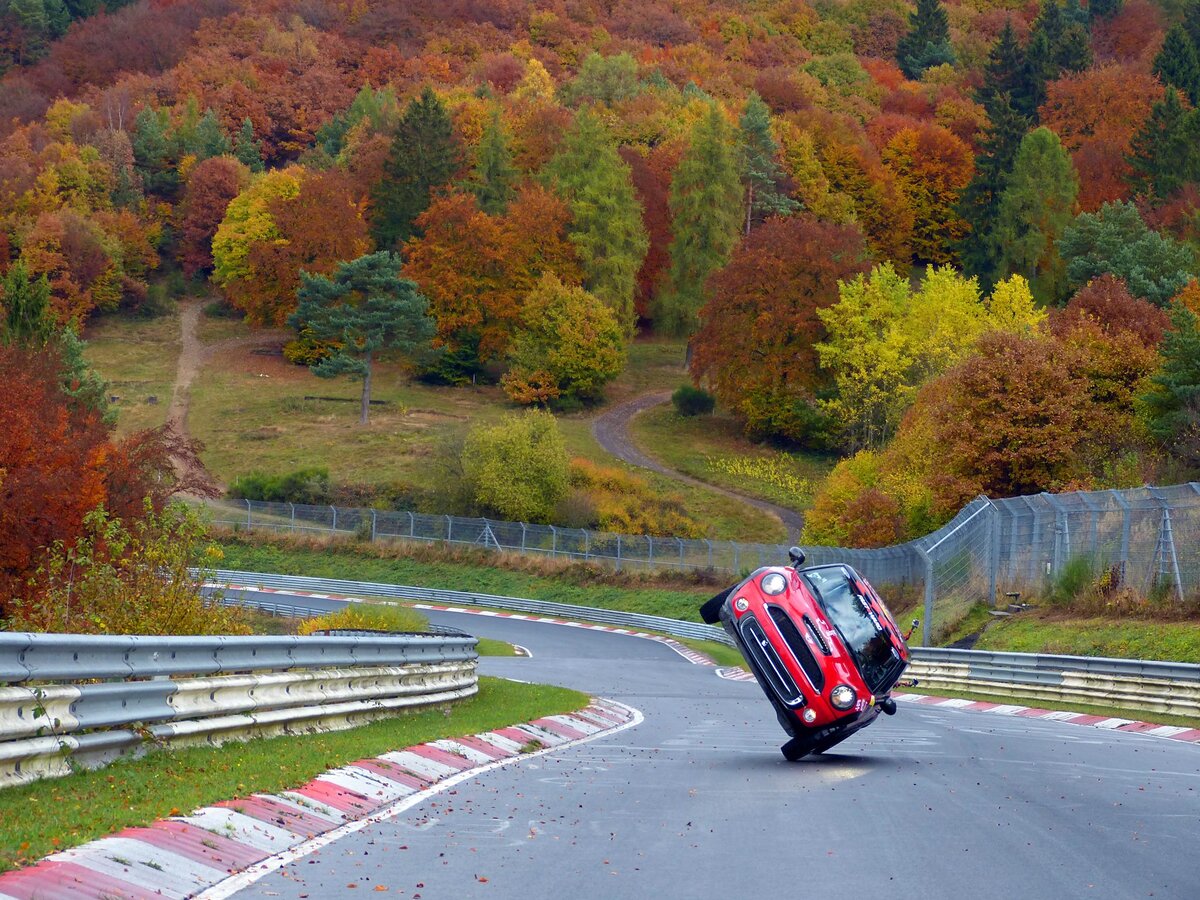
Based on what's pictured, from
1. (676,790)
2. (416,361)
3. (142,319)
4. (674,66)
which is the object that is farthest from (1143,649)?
(674,66)

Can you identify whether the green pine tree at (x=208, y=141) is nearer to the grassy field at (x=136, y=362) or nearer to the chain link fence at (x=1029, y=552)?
the grassy field at (x=136, y=362)

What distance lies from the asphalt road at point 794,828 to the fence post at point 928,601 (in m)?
13.3

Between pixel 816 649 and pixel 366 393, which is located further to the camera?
pixel 366 393

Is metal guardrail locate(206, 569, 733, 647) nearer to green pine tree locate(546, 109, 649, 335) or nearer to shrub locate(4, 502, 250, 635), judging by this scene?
shrub locate(4, 502, 250, 635)

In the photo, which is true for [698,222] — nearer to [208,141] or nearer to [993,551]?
[208,141]

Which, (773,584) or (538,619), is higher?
(773,584)

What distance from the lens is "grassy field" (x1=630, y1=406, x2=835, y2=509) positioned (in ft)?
243

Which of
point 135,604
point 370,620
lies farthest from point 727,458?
point 135,604

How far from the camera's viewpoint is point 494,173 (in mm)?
108938

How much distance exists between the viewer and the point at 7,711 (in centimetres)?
880

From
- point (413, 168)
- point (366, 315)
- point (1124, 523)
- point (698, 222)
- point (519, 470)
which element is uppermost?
point (413, 168)

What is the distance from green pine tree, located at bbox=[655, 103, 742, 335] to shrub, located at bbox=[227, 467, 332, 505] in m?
32.2

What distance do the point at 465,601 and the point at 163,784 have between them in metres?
46.0

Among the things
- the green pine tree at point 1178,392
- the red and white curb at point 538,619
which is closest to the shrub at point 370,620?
the red and white curb at point 538,619
